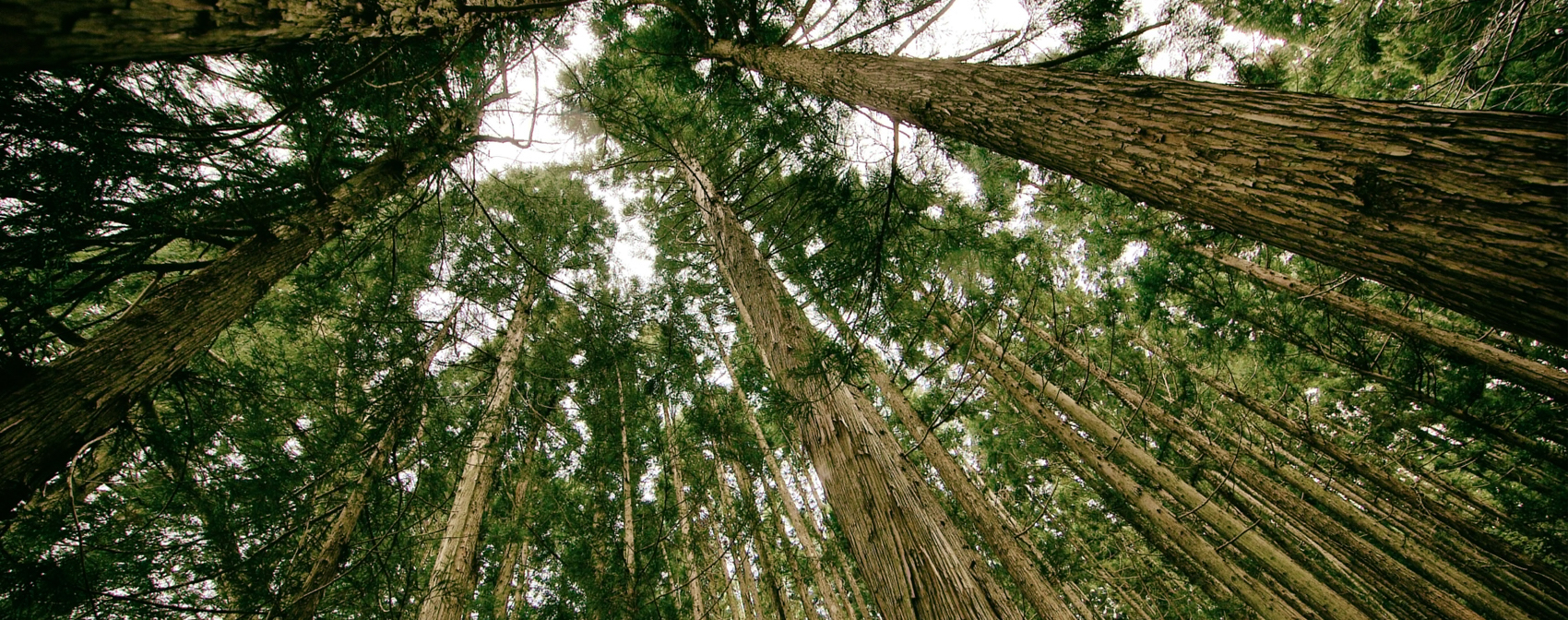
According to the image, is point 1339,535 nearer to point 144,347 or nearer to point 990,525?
point 990,525

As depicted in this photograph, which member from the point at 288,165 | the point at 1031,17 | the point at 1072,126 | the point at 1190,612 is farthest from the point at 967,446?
the point at 288,165

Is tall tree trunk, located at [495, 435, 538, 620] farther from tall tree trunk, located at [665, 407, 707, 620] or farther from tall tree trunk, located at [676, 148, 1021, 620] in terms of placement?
tall tree trunk, located at [676, 148, 1021, 620]

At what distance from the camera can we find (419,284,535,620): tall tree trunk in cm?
408

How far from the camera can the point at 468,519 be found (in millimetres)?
4793

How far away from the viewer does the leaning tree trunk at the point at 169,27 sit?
982 mm

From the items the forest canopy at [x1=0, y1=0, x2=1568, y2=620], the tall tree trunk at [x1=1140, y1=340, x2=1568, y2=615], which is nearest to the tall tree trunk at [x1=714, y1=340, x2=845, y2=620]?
the forest canopy at [x1=0, y1=0, x2=1568, y2=620]

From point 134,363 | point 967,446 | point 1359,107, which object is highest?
point 967,446

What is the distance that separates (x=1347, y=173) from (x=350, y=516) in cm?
625

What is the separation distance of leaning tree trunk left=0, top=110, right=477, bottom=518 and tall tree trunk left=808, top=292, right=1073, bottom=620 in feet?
11.5

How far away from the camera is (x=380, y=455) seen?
3529 millimetres

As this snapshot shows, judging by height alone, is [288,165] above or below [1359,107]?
above

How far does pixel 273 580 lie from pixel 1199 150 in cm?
565

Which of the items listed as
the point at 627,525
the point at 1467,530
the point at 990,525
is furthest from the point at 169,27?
the point at 1467,530

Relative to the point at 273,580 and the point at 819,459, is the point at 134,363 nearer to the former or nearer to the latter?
the point at 273,580
